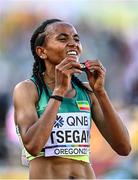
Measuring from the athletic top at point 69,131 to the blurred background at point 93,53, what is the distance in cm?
333

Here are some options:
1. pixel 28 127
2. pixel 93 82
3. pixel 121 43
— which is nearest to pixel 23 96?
pixel 28 127

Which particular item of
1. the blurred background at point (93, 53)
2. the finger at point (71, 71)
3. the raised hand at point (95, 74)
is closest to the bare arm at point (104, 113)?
the raised hand at point (95, 74)

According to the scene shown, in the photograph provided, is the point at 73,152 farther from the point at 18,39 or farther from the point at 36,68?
the point at 18,39

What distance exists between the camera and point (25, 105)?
3088 millimetres

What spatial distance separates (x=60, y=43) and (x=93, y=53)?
3.63 meters

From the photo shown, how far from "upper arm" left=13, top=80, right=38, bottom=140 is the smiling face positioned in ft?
0.66

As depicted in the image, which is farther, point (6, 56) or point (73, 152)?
point (6, 56)

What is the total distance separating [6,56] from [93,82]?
3.76 meters

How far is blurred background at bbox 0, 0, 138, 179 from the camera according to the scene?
6578 mm

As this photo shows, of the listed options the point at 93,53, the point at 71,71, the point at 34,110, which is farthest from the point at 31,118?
the point at 93,53

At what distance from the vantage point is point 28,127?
119 inches

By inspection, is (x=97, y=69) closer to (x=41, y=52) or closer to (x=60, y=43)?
(x=60, y=43)

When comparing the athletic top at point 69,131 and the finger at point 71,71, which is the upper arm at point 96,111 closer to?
the athletic top at point 69,131

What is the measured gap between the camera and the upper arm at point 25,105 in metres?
3.04
